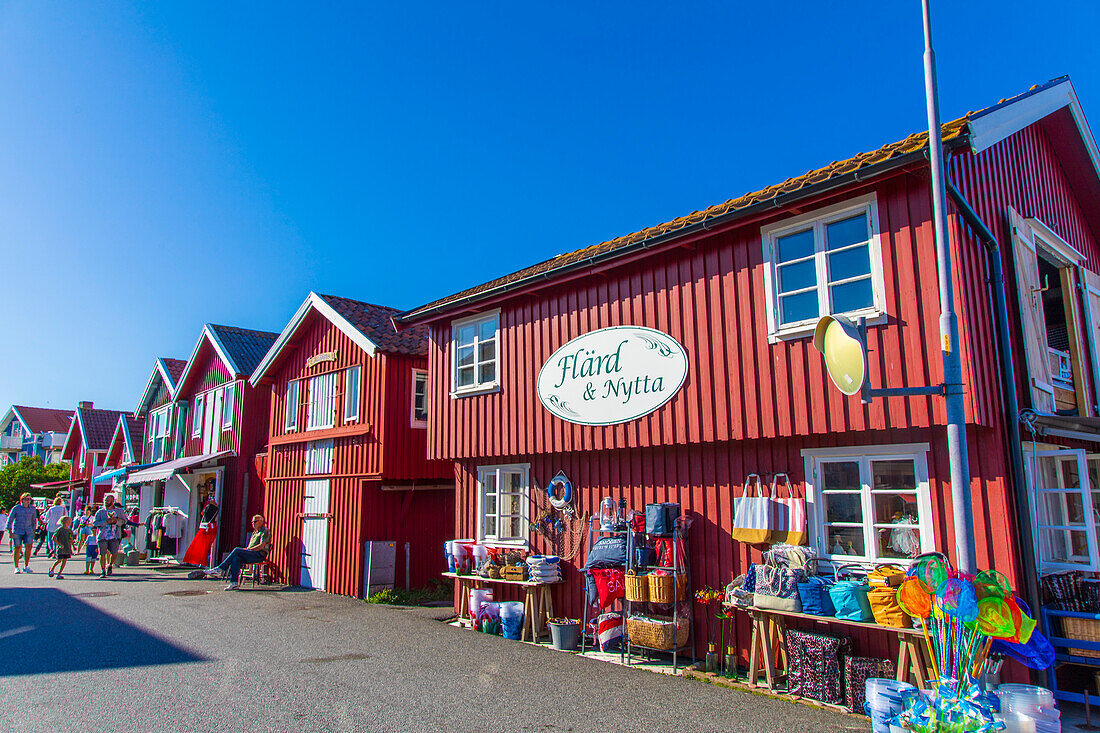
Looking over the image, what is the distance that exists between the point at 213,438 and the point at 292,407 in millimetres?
5834

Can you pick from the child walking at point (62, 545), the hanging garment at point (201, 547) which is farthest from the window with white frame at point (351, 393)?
the child walking at point (62, 545)

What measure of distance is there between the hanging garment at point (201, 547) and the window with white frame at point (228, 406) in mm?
3290

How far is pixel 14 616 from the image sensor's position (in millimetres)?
12203

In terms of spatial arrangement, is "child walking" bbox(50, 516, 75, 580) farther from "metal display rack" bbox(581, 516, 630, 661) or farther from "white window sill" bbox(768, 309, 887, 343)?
"white window sill" bbox(768, 309, 887, 343)

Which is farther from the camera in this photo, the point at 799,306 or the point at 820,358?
the point at 799,306

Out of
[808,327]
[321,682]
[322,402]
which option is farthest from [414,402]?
[808,327]

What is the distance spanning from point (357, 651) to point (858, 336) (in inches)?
295

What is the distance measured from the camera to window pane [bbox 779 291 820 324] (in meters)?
8.13

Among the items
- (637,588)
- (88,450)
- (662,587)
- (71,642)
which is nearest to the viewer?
(662,587)

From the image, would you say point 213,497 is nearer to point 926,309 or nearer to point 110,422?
point 926,309

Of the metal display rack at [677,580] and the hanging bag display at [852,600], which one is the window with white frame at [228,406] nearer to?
the metal display rack at [677,580]

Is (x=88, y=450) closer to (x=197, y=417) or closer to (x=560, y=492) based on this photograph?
(x=197, y=417)

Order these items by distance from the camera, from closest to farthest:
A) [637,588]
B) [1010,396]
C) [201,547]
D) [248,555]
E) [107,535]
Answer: [1010,396], [637,588], [248,555], [107,535], [201,547]

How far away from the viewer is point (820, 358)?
791 cm
